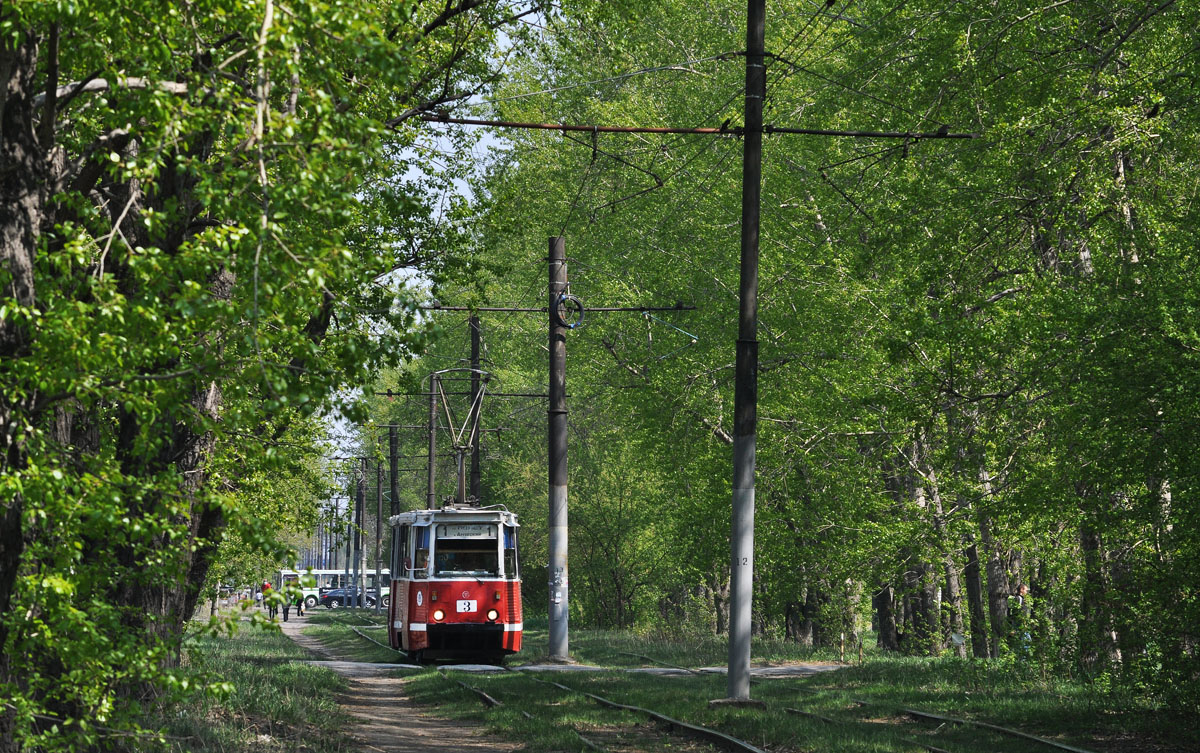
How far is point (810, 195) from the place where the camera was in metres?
29.7

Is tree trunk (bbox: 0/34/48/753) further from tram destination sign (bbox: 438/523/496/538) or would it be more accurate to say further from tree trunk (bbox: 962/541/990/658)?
tree trunk (bbox: 962/541/990/658)

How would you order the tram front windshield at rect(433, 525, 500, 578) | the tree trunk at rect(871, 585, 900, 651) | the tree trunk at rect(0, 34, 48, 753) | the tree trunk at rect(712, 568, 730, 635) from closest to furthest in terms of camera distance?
the tree trunk at rect(0, 34, 48, 753) < the tram front windshield at rect(433, 525, 500, 578) < the tree trunk at rect(871, 585, 900, 651) < the tree trunk at rect(712, 568, 730, 635)

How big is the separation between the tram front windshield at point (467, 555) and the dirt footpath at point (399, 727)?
2415mm

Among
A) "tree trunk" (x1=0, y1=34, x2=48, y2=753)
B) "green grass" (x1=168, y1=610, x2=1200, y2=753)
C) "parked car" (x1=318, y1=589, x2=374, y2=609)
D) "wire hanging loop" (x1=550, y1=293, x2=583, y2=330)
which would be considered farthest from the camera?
"parked car" (x1=318, y1=589, x2=374, y2=609)

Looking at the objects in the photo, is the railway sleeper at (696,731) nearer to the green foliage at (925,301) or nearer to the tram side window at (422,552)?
the green foliage at (925,301)

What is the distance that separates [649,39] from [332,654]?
19.9 meters

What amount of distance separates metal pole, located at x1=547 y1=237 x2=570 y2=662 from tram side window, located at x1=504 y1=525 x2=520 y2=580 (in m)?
0.99

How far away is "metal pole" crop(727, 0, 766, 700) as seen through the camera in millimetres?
16797

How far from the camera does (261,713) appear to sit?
15977mm

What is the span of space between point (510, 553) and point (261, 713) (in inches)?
415

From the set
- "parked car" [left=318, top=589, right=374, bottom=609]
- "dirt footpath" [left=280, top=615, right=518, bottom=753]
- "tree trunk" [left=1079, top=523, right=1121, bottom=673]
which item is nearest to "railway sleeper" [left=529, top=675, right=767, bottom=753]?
"dirt footpath" [left=280, top=615, right=518, bottom=753]

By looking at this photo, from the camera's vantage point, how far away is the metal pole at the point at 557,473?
2686cm

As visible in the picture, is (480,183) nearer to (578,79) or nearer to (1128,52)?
(1128,52)

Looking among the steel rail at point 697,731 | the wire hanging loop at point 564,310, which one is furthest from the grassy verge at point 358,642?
the steel rail at point 697,731
